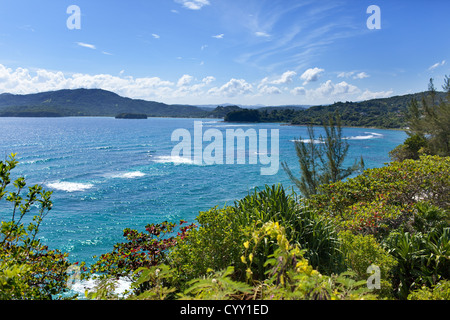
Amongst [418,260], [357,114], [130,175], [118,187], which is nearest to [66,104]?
[357,114]

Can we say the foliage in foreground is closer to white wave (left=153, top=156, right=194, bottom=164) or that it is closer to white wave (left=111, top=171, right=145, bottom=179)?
white wave (left=111, top=171, right=145, bottom=179)

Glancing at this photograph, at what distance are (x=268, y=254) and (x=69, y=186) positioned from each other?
30131mm

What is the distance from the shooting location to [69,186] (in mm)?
28125

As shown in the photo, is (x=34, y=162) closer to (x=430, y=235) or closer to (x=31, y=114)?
(x=430, y=235)

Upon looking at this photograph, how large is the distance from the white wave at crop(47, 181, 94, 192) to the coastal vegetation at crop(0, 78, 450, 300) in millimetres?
25769

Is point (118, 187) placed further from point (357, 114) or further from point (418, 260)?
point (357, 114)

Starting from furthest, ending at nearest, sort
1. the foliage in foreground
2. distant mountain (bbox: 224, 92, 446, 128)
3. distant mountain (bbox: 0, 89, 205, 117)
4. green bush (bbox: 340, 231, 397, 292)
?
distant mountain (bbox: 0, 89, 205, 117) → distant mountain (bbox: 224, 92, 446, 128) → green bush (bbox: 340, 231, 397, 292) → the foliage in foreground

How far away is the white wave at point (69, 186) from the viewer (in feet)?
89.2

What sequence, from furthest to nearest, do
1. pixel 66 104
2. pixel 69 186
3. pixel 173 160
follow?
1. pixel 66 104
2. pixel 173 160
3. pixel 69 186

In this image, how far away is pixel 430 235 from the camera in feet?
15.1

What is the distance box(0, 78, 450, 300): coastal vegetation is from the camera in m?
1.84

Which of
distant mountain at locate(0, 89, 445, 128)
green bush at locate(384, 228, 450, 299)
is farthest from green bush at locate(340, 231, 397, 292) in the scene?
distant mountain at locate(0, 89, 445, 128)

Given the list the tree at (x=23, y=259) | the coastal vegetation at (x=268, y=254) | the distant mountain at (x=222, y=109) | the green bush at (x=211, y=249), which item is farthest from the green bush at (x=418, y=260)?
the distant mountain at (x=222, y=109)
